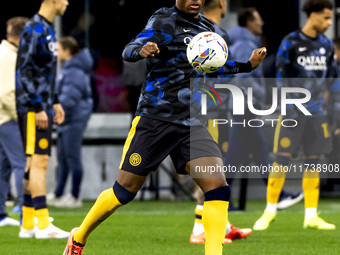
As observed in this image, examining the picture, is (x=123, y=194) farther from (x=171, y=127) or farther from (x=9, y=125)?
(x=9, y=125)

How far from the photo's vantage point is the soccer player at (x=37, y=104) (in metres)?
7.97

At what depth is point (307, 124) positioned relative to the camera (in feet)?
29.9

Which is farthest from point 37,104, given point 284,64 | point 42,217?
point 284,64

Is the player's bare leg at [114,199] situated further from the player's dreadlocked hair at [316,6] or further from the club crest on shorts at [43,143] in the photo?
the player's dreadlocked hair at [316,6]

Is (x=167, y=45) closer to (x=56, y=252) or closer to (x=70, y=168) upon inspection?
(x=56, y=252)

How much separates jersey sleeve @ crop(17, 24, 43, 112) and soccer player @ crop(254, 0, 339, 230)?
2.68 m

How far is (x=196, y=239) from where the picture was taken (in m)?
7.83

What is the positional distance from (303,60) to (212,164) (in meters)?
3.73

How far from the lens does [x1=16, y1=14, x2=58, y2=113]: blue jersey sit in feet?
26.2

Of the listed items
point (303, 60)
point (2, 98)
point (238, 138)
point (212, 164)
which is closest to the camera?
point (212, 164)

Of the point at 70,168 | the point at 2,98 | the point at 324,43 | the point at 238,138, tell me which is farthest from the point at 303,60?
the point at 70,168

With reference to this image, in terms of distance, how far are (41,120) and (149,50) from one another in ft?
9.41

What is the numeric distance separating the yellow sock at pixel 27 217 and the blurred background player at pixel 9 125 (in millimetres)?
1355

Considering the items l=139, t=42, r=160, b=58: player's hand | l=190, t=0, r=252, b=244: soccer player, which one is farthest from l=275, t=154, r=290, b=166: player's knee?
l=139, t=42, r=160, b=58: player's hand
